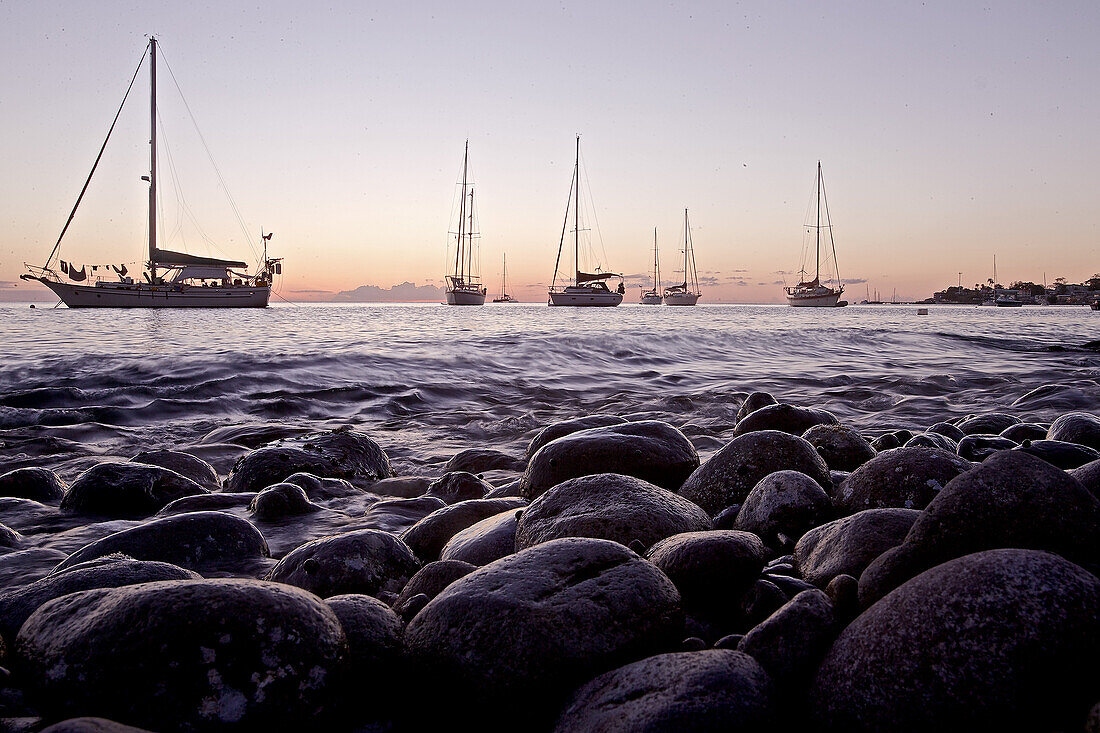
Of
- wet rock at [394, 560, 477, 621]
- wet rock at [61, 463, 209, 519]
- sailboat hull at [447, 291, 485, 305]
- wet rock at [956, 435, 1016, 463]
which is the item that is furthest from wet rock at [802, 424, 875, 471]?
sailboat hull at [447, 291, 485, 305]

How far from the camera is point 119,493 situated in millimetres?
4523

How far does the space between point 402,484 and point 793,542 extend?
329 centimetres

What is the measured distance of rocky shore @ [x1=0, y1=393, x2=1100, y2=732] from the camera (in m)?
1.65

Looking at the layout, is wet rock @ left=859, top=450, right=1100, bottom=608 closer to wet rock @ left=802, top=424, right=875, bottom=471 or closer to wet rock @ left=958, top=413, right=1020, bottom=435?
wet rock @ left=802, top=424, right=875, bottom=471

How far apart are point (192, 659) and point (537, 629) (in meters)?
0.91

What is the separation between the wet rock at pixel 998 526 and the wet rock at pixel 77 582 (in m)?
2.45

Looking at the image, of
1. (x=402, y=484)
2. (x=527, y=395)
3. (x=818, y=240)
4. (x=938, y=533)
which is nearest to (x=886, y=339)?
(x=527, y=395)

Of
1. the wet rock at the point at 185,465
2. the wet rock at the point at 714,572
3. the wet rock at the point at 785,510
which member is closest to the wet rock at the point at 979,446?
the wet rock at the point at 785,510

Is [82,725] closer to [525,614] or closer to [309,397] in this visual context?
[525,614]

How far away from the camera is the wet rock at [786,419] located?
6062mm

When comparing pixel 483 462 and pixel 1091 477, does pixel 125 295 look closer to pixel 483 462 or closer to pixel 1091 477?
pixel 483 462

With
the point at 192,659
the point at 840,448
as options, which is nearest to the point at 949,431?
the point at 840,448

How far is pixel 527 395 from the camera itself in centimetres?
1088

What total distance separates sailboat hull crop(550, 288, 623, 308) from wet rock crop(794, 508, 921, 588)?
241ft
